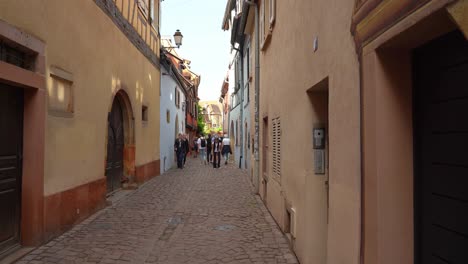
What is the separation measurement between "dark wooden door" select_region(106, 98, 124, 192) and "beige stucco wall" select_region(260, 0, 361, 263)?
4.24 m

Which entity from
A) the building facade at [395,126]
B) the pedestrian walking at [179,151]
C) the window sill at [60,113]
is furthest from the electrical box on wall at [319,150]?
the pedestrian walking at [179,151]

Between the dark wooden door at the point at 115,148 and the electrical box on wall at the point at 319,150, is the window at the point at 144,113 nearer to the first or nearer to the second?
the dark wooden door at the point at 115,148

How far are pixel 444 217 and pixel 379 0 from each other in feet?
4.29

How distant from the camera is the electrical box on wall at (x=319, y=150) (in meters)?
4.69

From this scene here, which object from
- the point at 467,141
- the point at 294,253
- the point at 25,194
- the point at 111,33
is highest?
the point at 111,33

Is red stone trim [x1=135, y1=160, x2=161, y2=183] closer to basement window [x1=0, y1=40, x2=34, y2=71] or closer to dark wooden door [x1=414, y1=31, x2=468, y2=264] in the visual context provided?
basement window [x1=0, y1=40, x2=34, y2=71]

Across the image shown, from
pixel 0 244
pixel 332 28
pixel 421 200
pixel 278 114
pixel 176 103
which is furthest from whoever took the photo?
pixel 176 103

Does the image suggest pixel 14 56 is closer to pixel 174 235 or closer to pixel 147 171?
pixel 174 235

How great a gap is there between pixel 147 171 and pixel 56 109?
741 centimetres

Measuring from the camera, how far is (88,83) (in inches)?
310

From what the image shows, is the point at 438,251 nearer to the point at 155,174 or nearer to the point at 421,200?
the point at 421,200

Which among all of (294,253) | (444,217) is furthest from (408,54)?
(294,253)

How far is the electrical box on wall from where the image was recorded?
15.4 ft

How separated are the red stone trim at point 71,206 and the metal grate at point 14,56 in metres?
1.86
